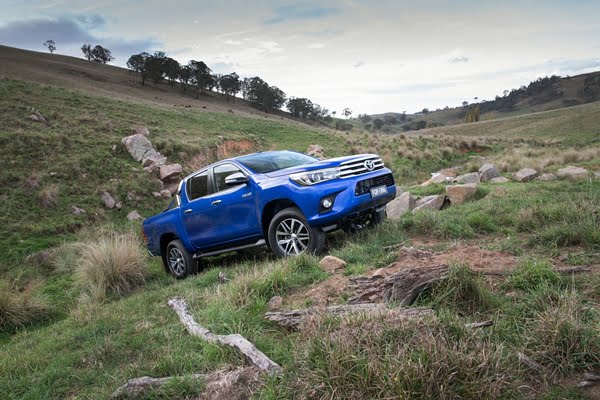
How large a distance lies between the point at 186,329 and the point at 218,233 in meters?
3.20

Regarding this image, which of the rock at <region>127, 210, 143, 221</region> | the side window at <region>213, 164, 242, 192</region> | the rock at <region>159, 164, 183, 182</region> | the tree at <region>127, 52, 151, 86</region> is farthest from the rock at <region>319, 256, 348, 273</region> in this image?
the tree at <region>127, 52, 151, 86</region>

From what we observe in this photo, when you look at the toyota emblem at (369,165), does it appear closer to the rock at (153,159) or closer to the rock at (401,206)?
the rock at (401,206)

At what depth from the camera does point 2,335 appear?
649cm

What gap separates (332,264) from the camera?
18.4 feet

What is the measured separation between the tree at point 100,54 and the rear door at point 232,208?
96.0 meters

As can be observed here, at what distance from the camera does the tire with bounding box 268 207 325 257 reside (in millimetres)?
6277

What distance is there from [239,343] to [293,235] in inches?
125

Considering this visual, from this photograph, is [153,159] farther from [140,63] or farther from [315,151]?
[140,63]

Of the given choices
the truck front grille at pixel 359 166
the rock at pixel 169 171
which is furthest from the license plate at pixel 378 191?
the rock at pixel 169 171

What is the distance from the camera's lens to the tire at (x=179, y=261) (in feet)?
26.7

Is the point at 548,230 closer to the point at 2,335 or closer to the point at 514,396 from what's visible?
the point at 514,396

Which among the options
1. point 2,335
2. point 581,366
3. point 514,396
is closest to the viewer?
point 514,396

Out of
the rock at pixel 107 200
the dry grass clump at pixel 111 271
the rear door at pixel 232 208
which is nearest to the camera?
the rear door at pixel 232 208

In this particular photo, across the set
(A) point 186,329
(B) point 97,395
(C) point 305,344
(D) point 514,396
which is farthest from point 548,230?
(B) point 97,395
